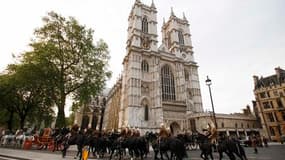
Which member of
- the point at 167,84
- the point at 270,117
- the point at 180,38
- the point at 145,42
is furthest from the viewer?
the point at 180,38

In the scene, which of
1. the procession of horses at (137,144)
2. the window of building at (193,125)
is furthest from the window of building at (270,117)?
the procession of horses at (137,144)

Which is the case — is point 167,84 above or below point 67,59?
above

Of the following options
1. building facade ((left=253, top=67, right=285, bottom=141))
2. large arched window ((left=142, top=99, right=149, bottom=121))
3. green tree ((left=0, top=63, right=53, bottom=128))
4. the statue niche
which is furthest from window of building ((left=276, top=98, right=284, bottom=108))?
green tree ((left=0, top=63, right=53, bottom=128))

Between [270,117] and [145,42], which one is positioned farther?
[145,42]

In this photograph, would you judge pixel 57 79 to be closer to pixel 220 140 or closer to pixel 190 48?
pixel 220 140

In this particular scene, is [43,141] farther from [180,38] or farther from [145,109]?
[180,38]

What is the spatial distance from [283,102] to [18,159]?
137 ft

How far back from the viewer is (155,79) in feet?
109

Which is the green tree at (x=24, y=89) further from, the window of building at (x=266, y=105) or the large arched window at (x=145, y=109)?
the window of building at (x=266, y=105)

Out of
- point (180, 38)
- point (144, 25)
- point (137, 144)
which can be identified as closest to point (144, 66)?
point (144, 25)

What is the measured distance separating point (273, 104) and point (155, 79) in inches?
1004

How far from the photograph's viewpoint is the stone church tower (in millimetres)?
30219

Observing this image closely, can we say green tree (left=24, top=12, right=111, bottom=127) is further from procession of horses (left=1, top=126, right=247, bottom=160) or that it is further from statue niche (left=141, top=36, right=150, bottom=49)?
statue niche (left=141, top=36, right=150, bottom=49)

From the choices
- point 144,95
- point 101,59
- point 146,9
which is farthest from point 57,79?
point 146,9
